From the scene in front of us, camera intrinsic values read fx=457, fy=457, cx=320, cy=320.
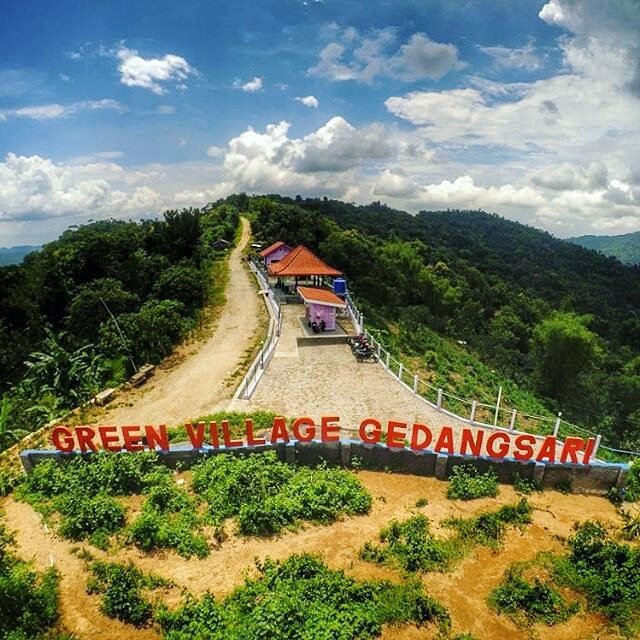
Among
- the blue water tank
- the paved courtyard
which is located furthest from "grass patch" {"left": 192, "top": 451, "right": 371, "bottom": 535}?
the blue water tank

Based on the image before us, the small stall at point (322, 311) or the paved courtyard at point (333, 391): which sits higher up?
the small stall at point (322, 311)

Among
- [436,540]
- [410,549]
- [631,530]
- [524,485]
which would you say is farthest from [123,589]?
[631,530]

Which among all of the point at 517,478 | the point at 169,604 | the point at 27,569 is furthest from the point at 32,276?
the point at 517,478

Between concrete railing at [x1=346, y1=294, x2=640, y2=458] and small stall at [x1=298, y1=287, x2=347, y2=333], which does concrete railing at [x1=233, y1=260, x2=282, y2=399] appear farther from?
concrete railing at [x1=346, y1=294, x2=640, y2=458]

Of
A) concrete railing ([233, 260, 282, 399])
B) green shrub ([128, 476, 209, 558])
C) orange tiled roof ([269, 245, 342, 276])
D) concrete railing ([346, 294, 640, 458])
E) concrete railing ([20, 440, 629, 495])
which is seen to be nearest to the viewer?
green shrub ([128, 476, 209, 558])

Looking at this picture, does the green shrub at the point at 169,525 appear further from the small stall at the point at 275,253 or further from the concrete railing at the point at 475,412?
the small stall at the point at 275,253

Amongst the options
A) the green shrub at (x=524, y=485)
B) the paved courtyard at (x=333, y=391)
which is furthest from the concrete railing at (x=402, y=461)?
the paved courtyard at (x=333, y=391)
